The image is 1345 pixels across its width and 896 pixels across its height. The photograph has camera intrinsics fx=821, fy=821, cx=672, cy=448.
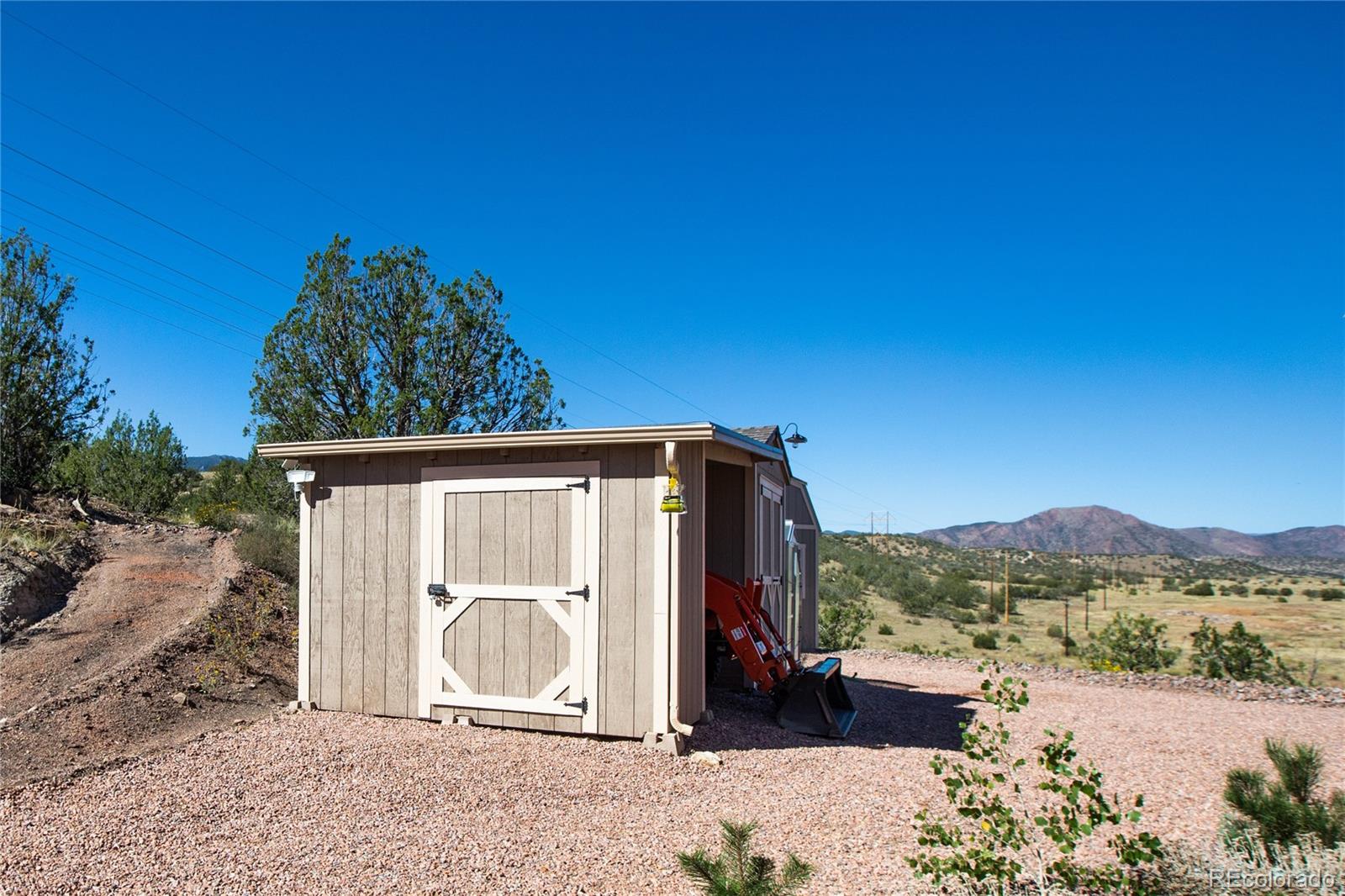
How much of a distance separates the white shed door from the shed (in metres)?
0.01

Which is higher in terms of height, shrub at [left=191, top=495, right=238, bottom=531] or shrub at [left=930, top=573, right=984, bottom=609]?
shrub at [left=191, top=495, right=238, bottom=531]

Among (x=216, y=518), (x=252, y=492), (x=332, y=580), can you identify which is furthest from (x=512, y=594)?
(x=216, y=518)

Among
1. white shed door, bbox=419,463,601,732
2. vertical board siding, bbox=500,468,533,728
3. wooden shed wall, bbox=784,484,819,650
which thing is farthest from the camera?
wooden shed wall, bbox=784,484,819,650

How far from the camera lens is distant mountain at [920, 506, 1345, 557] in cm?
7600

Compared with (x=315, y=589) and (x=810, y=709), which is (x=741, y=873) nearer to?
(x=810, y=709)

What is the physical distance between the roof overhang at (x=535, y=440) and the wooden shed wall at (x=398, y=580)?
0.14m

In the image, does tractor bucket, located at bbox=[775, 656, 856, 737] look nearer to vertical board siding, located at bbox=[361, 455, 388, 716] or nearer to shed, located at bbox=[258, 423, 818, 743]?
shed, located at bbox=[258, 423, 818, 743]

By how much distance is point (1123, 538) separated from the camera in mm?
81000

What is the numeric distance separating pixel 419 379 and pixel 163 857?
10.0 metres

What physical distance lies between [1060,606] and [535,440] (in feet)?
81.2

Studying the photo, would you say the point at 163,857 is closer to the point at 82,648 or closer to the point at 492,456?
the point at 492,456

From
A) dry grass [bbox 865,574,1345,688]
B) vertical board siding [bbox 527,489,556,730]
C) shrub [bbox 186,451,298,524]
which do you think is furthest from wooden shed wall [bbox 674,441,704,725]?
shrub [bbox 186,451,298,524]

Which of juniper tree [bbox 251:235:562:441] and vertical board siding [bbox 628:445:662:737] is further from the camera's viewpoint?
juniper tree [bbox 251:235:562:441]

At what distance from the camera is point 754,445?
22.5 ft
